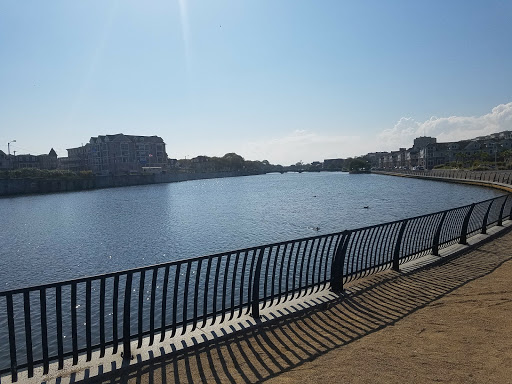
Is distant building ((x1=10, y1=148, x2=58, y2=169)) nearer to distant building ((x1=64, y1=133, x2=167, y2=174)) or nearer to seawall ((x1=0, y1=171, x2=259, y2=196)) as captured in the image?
distant building ((x1=64, y1=133, x2=167, y2=174))

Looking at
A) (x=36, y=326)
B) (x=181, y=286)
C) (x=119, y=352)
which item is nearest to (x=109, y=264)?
(x=181, y=286)

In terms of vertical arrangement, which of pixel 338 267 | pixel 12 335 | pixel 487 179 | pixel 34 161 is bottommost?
pixel 487 179

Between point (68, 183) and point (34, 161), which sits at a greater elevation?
point (34, 161)

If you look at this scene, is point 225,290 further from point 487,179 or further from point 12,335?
point 487,179

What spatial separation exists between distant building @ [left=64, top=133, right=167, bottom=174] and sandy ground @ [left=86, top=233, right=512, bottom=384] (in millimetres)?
160085

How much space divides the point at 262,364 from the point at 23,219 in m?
51.2

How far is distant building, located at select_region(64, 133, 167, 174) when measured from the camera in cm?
16695

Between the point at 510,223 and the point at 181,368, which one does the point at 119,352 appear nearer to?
the point at 181,368

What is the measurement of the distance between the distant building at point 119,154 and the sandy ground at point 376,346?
160 meters

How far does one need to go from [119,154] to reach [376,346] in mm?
174286

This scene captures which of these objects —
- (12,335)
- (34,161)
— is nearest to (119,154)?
(34,161)

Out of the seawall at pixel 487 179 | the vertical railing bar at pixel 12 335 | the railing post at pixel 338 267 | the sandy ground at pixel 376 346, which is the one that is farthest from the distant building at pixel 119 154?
the vertical railing bar at pixel 12 335

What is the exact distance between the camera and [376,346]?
5.48 meters

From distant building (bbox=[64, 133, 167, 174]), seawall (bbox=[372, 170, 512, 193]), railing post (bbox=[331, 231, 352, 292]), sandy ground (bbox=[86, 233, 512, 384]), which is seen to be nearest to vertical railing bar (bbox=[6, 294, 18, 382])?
sandy ground (bbox=[86, 233, 512, 384])
